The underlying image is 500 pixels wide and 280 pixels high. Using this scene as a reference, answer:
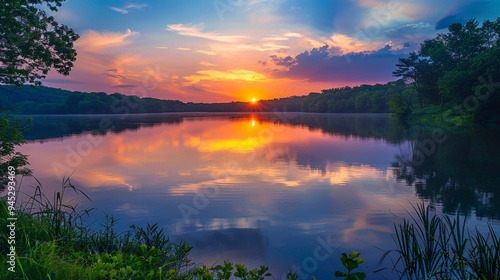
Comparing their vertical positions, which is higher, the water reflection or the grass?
the grass

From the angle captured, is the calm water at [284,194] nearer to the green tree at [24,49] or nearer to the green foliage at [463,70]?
the green tree at [24,49]

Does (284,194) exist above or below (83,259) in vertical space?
below

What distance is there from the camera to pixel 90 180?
2239 centimetres

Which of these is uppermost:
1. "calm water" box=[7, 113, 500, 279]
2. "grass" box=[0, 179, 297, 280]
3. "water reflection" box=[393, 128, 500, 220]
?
"grass" box=[0, 179, 297, 280]

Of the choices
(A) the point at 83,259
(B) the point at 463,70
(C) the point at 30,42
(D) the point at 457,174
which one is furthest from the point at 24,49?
(B) the point at 463,70

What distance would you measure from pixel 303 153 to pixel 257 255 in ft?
80.9

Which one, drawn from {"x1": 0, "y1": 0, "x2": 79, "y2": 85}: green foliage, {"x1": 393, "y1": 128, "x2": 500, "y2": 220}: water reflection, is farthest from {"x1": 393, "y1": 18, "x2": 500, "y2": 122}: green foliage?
{"x1": 0, "y1": 0, "x2": 79, "y2": 85}: green foliage

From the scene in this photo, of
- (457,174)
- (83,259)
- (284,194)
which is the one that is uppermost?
(83,259)

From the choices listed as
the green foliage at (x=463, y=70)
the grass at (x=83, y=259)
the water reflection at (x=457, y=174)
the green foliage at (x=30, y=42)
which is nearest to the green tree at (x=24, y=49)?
the green foliage at (x=30, y=42)

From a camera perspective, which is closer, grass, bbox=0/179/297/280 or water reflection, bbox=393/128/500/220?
grass, bbox=0/179/297/280

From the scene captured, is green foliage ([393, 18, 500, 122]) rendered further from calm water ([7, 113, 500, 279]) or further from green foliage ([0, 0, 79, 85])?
green foliage ([0, 0, 79, 85])

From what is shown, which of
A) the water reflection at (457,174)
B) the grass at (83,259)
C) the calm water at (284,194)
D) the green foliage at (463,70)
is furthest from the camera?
the green foliage at (463,70)

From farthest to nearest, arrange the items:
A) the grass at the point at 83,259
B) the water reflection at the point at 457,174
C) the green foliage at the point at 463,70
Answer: the green foliage at the point at 463,70 < the water reflection at the point at 457,174 < the grass at the point at 83,259

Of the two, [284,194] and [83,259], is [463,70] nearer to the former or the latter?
[284,194]
